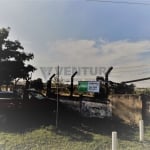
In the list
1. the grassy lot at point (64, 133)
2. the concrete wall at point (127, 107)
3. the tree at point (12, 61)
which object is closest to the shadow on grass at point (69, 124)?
the grassy lot at point (64, 133)

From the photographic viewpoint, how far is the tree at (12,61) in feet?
55.1

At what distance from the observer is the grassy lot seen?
450 inches

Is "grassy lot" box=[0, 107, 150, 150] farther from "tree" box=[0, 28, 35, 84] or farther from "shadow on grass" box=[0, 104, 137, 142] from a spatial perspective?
"tree" box=[0, 28, 35, 84]

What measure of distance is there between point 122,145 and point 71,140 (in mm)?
1689

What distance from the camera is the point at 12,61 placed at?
17172 millimetres

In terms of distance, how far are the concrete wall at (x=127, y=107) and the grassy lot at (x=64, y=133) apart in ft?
0.98

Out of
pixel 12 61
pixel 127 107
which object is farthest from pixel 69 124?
pixel 12 61

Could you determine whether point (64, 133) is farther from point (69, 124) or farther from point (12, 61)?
point (12, 61)

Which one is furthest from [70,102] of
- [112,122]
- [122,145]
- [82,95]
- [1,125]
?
[122,145]

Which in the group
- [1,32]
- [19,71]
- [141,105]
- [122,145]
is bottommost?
[122,145]

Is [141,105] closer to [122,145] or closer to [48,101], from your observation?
[122,145]

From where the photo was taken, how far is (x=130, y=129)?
13.6m

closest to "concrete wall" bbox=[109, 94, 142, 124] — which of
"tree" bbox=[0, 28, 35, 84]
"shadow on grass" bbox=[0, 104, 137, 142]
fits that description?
"shadow on grass" bbox=[0, 104, 137, 142]

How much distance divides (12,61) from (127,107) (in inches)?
237
